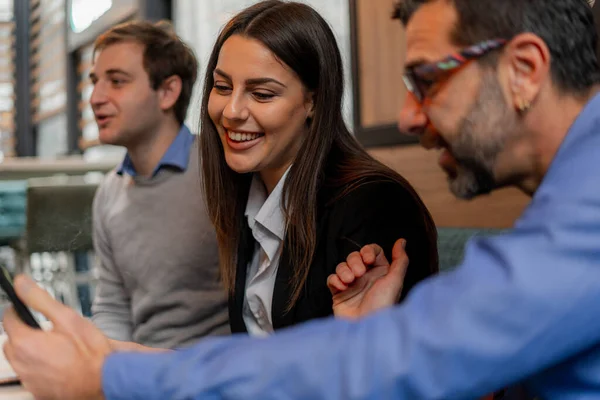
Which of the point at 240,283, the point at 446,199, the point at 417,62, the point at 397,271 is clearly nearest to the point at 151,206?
the point at 240,283

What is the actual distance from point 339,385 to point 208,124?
1.01m

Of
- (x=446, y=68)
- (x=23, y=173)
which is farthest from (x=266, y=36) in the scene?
(x=23, y=173)

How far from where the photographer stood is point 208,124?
1479mm

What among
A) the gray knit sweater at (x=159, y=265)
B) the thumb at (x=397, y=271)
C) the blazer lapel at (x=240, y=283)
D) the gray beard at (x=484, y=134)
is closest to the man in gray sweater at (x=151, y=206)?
the gray knit sweater at (x=159, y=265)

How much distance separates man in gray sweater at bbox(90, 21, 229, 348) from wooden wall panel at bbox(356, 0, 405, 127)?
0.66m

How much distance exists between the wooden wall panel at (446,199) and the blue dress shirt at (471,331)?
1.15 meters

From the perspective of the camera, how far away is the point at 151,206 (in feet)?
6.04

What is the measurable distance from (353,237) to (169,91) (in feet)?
3.39

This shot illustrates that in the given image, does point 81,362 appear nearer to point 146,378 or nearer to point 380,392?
point 146,378

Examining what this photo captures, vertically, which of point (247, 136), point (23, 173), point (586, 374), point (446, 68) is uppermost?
point (446, 68)

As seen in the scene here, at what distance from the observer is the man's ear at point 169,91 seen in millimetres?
2059

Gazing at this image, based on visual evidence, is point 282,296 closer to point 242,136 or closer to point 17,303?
point 242,136

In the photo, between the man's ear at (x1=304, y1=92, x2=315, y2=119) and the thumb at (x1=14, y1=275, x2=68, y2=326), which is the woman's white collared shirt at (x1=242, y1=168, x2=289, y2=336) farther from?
the thumb at (x1=14, y1=275, x2=68, y2=326)

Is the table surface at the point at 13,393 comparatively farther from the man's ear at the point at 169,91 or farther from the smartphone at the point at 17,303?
the man's ear at the point at 169,91
